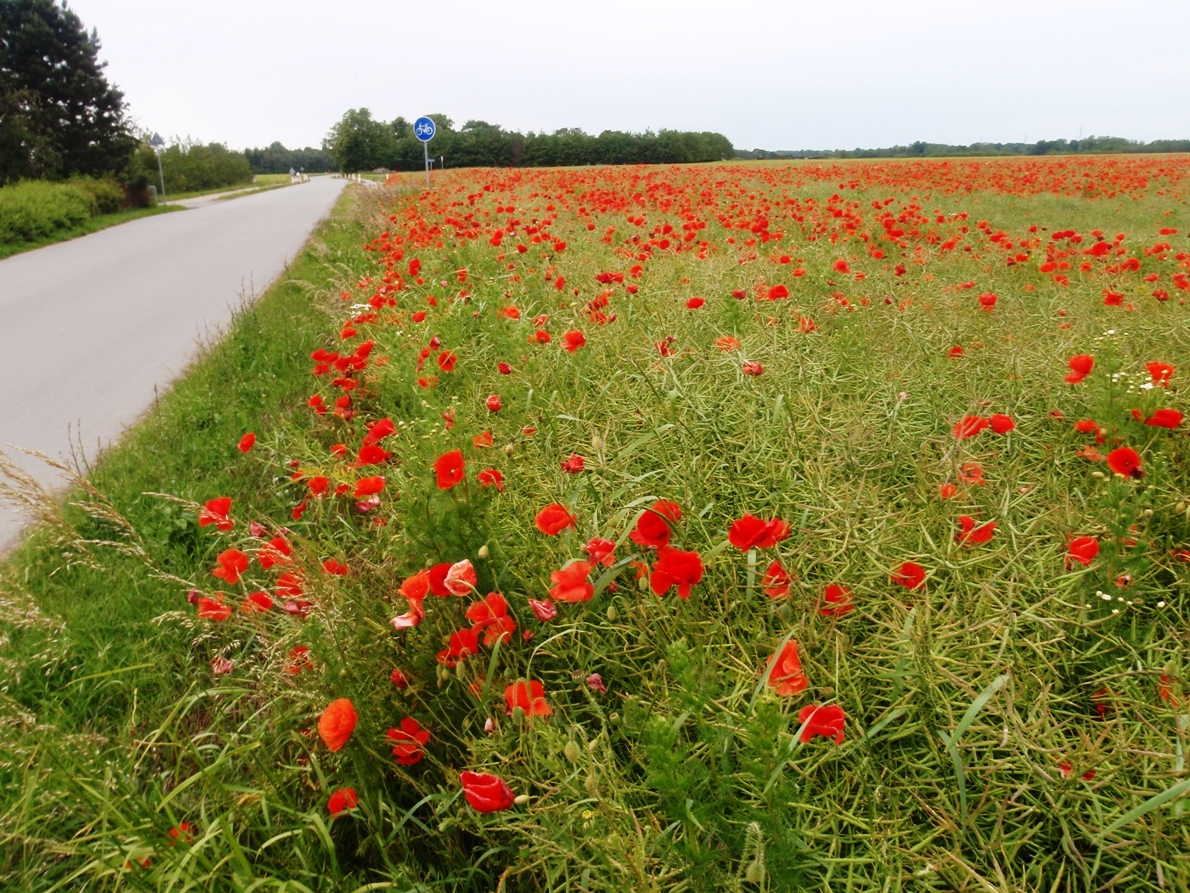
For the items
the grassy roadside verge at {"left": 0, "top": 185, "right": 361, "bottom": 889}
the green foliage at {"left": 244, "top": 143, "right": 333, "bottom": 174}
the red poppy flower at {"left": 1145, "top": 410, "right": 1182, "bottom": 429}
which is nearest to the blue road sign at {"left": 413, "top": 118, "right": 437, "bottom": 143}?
the grassy roadside verge at {"left": 0, "top": 185, "right": 361, "bottom": 889}

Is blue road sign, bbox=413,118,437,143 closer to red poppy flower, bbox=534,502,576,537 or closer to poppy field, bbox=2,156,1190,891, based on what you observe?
poppy field, bbox=2,156,1190,891

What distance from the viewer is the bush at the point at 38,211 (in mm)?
12312

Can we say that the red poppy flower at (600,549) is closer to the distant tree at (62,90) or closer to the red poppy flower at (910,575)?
the red poppy flower at (910,575)

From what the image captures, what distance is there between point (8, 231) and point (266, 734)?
49.0 feet

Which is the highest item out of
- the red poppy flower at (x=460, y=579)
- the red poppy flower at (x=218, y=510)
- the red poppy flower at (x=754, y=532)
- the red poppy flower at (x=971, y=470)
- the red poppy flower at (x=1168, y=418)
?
the red poppy flower at (x=1168, y=418)

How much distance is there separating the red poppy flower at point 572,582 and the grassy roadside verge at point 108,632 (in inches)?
35.3

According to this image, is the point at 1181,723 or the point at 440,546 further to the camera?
the point at 440,546

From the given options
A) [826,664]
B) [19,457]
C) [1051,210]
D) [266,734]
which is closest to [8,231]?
[19,457]

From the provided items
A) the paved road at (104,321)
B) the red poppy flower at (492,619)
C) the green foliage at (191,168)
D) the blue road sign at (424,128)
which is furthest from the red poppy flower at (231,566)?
the green foliage at (191,168)

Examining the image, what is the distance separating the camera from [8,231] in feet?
40.1

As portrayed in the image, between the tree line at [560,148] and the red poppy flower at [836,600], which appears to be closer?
the red poppy flower at [836,600]

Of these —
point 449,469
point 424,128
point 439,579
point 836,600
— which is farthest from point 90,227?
point 836,600

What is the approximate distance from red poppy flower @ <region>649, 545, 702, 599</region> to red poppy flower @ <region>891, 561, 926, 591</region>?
43cm

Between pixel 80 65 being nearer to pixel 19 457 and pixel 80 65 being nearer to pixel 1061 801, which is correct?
pixel 19 457
